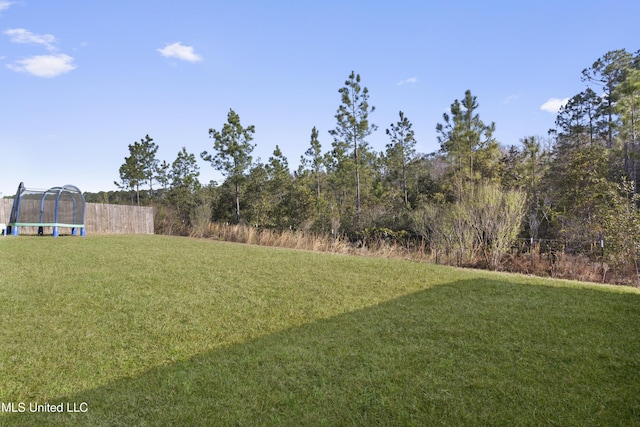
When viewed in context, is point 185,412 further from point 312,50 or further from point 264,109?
point 264,109

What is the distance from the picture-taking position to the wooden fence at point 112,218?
14336 mm

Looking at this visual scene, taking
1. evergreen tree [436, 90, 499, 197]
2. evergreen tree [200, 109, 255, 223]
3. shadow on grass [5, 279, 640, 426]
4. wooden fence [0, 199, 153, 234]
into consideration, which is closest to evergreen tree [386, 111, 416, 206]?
evergreen tree [436, 90, 499, 197]

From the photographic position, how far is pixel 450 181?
58.0 feet

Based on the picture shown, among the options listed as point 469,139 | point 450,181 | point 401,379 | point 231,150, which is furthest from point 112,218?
point 401,379

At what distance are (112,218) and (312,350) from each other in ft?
54.8

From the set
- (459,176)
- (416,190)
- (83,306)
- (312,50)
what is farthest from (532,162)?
(83,306)

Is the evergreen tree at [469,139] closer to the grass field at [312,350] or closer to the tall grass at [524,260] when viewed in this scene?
the tall grass at [524,260]

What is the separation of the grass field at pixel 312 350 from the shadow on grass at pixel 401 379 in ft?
0.05

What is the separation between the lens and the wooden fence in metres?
14.3

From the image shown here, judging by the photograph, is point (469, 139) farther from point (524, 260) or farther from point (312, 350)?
point (312, 350)

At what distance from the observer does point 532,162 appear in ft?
56.2

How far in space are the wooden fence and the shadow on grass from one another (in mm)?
14928

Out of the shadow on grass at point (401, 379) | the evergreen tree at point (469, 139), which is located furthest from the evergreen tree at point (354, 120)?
the shadow on grass at point (401, 379)

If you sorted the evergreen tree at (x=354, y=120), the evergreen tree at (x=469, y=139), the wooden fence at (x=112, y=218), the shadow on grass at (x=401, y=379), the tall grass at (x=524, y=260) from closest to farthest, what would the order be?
the shadow on grass at (x=401, y=379) → the tall grass at (x=524, y=260) → the wooden fence at (x=112, y=218) → the evergreen tree at (x=469, y=139) → the evergreen tree at (x=354, y=120)
